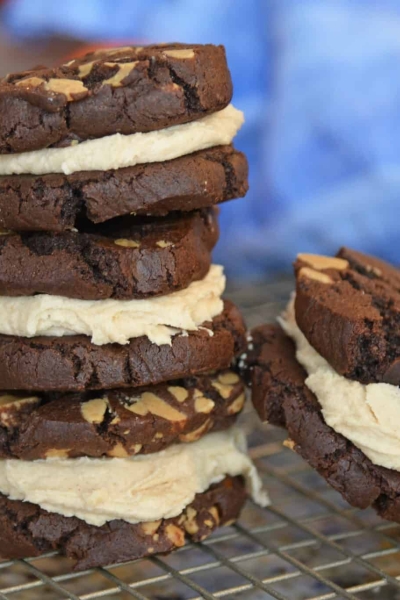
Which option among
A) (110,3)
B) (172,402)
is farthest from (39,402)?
(110,3)

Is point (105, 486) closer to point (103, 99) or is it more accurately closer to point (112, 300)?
point (112, 300)

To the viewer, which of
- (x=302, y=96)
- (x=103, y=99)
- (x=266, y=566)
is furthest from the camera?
(x=302, y=96)

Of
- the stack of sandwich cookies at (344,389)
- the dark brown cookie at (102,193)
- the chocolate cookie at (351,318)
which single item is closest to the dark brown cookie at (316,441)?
the stack of sandwich cookies at (344,389)

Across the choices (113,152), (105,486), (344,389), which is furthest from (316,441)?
(113,152)

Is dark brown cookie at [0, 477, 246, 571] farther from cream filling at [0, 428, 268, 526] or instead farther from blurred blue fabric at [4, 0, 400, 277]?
blurred blue fabric at [4, 0, 400, 277]

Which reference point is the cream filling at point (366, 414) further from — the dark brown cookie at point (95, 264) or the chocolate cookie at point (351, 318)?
the dark brown cookie at point (95, 264)

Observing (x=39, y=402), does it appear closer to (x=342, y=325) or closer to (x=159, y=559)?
(x=159, y=559)

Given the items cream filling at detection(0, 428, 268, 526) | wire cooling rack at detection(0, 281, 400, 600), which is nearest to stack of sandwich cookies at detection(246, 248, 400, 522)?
wire cooling rack at detection(0, 281, 400, 600)
